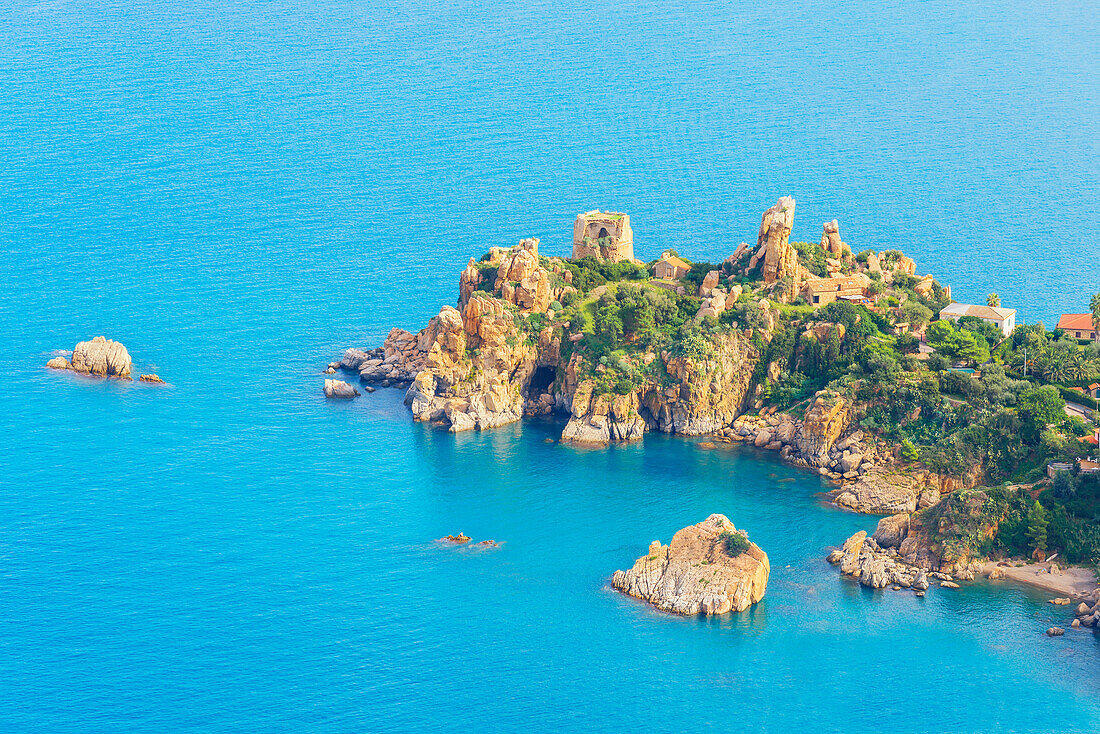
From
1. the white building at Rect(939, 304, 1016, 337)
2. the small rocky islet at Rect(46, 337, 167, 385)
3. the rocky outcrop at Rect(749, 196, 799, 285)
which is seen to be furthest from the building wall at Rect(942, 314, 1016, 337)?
the small rocky islet at Rect(46, 337, 167, 385)

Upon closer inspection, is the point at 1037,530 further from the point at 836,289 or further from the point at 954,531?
the point at 836,289

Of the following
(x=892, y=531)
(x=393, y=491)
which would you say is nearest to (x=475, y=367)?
(x=393, y=491)

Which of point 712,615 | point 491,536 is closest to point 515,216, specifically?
point 491,536

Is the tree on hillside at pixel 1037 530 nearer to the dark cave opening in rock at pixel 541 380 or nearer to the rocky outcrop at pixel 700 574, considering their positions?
the rocky outcrop at pixel 700 574

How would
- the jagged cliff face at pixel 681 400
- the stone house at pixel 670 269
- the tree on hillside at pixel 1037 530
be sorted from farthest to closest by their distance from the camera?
the stone house at pixel 670 269, the jagged cliff face at pixel 681 400, the tree on hillside at pixel 1037 530

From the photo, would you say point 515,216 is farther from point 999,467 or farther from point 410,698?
point 410,698

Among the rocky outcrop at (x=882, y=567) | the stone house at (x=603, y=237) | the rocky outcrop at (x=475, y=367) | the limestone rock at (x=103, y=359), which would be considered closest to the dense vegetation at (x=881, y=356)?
the stone house at (x=603, y=237)
